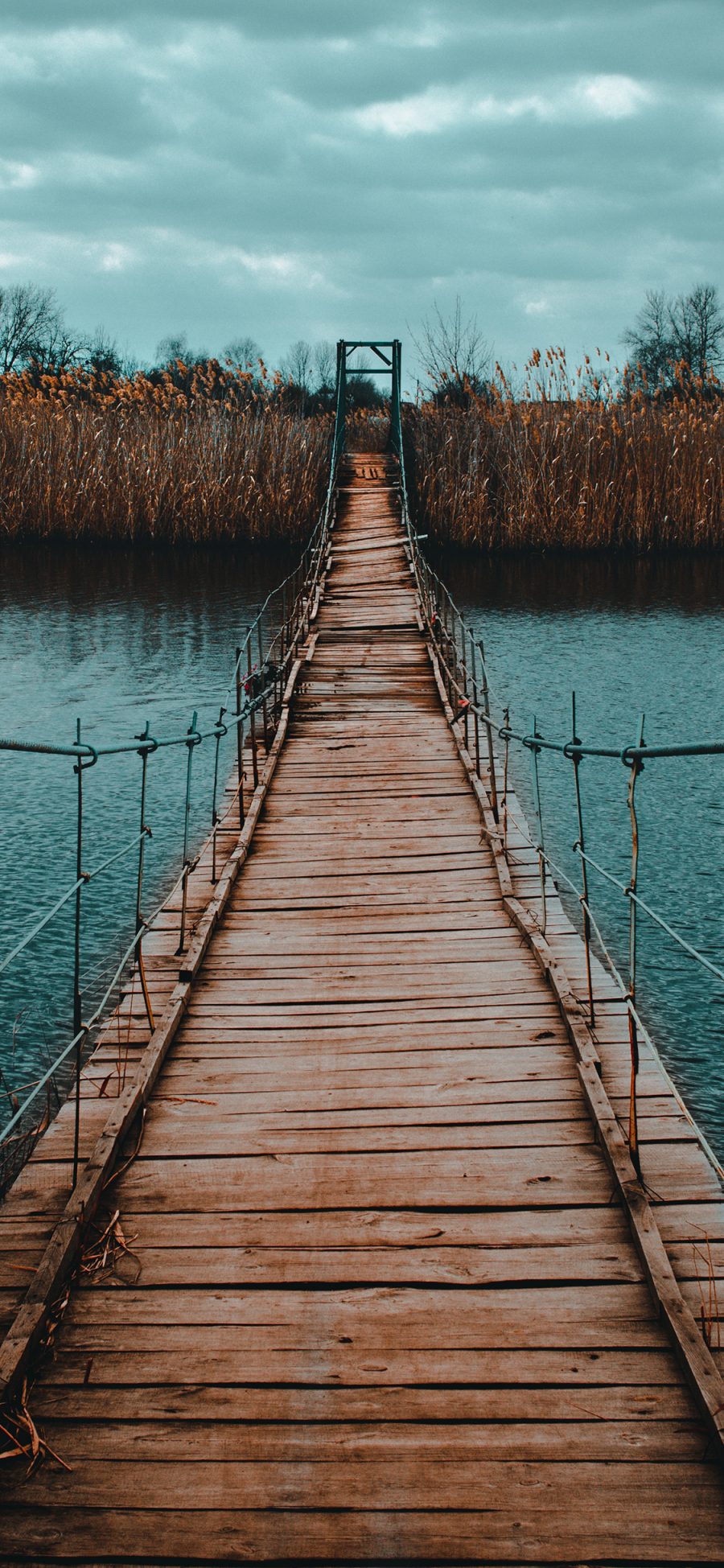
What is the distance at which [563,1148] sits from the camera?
10.3 ft

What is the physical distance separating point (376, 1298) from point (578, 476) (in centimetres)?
1555

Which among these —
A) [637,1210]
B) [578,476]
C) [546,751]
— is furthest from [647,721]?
[578,476]

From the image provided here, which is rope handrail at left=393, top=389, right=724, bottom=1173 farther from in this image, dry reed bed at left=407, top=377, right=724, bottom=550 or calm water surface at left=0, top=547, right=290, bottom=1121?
calm water surface at left=0, top=547, right=290, bottom=1121

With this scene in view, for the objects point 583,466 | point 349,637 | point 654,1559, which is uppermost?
point 583,466

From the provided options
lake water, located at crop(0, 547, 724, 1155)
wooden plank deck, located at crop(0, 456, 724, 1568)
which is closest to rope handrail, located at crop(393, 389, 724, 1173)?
lake water, located at crop(0, 547, 724, 1155)

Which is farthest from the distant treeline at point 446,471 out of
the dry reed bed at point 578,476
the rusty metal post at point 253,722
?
the rusty metal post at point 253,722

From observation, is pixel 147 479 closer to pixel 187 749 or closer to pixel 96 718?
pixel 96 718

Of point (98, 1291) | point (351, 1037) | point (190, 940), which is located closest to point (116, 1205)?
point (98, 1291)

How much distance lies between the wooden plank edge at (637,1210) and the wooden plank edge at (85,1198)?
1.29m

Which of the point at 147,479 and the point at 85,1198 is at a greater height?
the point at 147,479

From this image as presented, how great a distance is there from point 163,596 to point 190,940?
1163 cm

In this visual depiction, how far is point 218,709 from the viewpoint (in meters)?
10.7

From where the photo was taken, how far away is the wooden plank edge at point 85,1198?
2330 mm

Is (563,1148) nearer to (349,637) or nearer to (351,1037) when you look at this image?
(351,1037)
